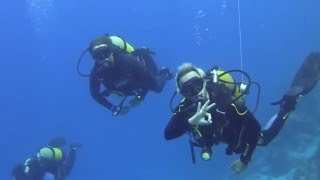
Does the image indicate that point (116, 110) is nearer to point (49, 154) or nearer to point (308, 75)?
point (49, 154)

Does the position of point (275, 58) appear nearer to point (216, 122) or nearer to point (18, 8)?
point (216, 122)

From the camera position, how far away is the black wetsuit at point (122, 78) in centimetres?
840

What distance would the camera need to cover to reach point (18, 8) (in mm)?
81125

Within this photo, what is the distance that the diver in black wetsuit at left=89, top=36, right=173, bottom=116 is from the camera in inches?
323

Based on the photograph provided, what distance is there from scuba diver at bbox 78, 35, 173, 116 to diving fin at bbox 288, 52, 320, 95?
298 centimetres

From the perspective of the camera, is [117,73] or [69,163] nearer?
[117,73]

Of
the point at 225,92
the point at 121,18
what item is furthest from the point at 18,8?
the point at 225,92

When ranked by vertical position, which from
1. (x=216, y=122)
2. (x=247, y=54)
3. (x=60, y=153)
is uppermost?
(x=216, y=122)

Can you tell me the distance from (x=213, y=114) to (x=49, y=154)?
682 centimetres

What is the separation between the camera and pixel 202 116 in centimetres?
550

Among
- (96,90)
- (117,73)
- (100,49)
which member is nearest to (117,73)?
(117,73)

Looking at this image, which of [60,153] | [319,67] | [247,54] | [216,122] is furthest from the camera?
[247,54]

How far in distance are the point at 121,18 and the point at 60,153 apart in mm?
91049

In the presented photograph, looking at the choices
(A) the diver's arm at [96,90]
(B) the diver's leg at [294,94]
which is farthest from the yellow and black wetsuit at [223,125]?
(A) the diver's arm at [96,90]
